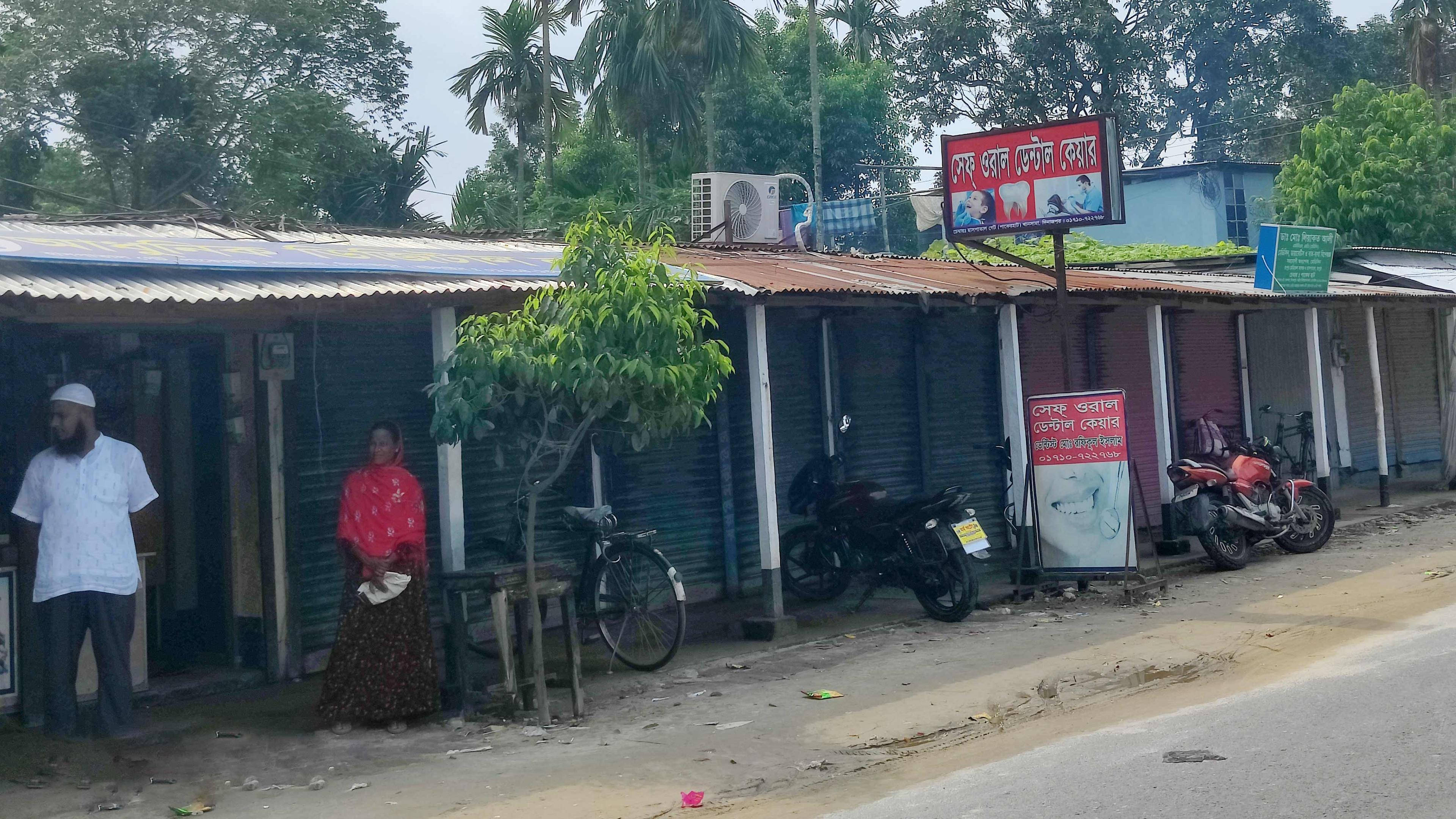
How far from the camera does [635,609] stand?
8484 mm

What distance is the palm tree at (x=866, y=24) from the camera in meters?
36.7

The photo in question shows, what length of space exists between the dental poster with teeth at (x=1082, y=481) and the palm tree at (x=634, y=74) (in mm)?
18885

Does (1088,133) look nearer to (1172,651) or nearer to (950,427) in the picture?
(950,427)

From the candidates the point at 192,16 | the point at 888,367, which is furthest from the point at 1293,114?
the point at 888,367

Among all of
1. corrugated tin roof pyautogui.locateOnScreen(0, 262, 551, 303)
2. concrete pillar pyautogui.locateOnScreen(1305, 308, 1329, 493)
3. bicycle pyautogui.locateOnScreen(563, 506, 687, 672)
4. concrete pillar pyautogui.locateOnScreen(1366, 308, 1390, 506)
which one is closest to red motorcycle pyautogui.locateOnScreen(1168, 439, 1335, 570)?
concrete pillar pyautogui.locateOnScreen(1305, 308, 1329, 493)

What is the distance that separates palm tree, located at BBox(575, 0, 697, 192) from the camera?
28031 millimetres

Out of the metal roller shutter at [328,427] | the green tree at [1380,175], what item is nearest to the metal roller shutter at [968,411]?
the metal roller shutter at [328,427]

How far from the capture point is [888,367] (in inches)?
497

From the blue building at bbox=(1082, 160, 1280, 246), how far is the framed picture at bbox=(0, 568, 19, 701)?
29.9 m

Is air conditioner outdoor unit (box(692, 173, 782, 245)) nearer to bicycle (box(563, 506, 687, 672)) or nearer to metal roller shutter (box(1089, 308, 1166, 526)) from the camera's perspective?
metal roller shutter (box(1089, 308, 1166, 526))

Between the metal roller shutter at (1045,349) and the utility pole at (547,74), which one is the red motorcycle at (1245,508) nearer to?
the metal roller shutter at (1045,349)

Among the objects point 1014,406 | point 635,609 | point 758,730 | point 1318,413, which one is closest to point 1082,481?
point 1014,406

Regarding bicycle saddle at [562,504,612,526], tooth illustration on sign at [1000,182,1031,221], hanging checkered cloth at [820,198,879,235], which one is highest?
hanging checkered cloth at [820,198,879,235]

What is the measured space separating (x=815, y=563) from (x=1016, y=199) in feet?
11.5
